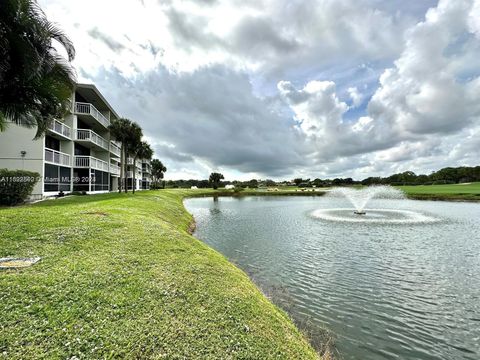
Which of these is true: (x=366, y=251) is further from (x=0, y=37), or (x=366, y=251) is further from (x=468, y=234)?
(x=0, y=37)

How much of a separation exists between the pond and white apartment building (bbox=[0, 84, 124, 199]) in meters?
20.0

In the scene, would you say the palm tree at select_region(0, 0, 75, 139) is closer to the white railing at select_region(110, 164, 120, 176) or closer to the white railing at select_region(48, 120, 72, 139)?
the white railing at select_region(48, 120, 72, 139)

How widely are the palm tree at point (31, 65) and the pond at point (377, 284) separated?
42.5 feet

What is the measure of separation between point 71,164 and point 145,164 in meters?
60.7

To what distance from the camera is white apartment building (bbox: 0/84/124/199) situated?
2456 cm

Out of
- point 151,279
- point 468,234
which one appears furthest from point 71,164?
point 468,234

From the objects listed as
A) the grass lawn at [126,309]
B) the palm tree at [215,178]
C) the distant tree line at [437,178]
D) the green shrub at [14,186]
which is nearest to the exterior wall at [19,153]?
the green shrub at [14,186]

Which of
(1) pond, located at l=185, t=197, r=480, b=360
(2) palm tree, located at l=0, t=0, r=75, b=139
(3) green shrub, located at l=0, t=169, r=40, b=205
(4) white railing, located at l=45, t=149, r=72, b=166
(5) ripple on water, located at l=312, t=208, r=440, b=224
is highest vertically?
(2) palm tree, located at l=0, t=0, r=75, b=139

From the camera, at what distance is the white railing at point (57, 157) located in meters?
26.3

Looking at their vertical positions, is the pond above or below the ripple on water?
below

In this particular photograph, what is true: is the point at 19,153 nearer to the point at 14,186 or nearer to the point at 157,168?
the point at 14,186

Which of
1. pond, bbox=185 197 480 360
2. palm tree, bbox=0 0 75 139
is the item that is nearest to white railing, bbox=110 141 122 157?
palm tree, bbox=0 0 75 139

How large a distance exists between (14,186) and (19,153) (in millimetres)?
8693

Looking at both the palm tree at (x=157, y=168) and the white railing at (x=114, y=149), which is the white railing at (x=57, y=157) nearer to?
the white railing at (x=114, y=149)
